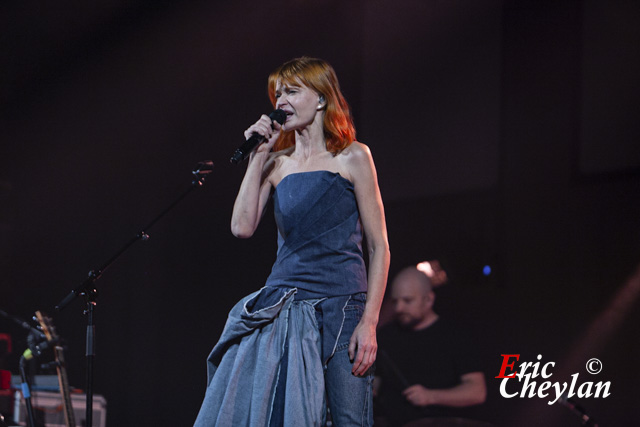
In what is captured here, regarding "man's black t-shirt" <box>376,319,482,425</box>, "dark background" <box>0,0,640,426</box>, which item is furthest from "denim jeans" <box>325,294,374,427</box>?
"man's black t-shirt" <box>376,319,482,425</box>

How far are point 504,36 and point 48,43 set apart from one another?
2.26 meters

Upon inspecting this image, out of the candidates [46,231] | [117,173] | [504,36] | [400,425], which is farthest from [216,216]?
[504,36]

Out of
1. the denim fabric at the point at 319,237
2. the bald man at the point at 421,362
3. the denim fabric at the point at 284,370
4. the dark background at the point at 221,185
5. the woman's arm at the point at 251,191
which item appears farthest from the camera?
the bald man at the point at 421,362

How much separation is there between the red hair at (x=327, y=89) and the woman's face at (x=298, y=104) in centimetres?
1

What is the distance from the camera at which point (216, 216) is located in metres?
3.02

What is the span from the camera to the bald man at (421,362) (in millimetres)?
3123

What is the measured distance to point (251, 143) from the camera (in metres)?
1.67

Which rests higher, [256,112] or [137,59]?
[137,59]

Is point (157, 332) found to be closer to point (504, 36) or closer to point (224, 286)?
point (224, 286)

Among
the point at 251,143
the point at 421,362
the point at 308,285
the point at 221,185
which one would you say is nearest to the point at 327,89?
the point at 251,143

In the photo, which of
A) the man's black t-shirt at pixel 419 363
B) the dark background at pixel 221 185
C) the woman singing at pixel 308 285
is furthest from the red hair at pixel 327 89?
the man's black t-shirt at pixel 419 363

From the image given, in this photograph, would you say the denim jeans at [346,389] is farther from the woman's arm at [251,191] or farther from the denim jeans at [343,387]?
the woman's arm at [251,191]

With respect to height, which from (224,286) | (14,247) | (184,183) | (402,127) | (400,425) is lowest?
(400,425)

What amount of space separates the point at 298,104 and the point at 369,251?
454mm
